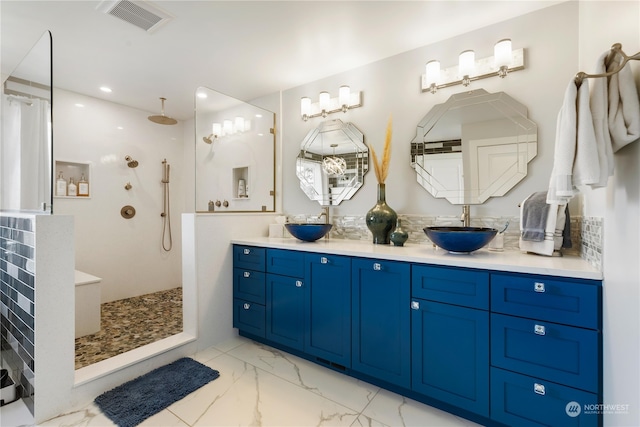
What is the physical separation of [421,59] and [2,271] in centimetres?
345

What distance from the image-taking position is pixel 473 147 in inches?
83.0

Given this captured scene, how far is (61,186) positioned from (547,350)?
14.4 ft

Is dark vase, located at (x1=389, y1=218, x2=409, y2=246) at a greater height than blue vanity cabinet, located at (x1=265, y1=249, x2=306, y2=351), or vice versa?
dark vase, located at (x1=389, y1=218, x2=409, y2=246)

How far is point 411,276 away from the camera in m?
1.67

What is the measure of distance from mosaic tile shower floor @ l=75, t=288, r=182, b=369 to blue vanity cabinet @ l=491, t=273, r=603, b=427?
2536 mm

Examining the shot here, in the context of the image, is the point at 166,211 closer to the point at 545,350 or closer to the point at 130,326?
the point at 130,326

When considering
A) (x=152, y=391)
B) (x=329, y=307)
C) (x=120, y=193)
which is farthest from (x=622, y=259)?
(x=120, y=193)

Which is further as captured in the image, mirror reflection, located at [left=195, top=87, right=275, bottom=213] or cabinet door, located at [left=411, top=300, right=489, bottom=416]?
mirror reflection, located at [left=195, top=87, right=275, bottom=213]

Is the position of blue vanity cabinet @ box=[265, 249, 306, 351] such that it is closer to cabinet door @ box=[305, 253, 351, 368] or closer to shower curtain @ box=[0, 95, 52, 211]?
cabinet door @ box=[305, 253, 351, 368]

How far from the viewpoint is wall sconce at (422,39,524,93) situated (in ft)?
6.28

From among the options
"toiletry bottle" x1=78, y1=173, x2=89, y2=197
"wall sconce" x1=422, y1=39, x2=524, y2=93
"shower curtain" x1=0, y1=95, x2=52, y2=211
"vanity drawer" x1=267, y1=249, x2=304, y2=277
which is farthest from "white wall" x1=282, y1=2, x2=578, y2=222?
"toiletry bottle" x1=78, y1=173, x2=89, y2=197

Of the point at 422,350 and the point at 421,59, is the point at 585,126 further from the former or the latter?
the point at 421,59

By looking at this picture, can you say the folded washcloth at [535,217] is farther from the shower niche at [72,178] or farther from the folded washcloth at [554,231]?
the shower niche at [72,178]

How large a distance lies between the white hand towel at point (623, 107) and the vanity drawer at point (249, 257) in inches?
83.3
